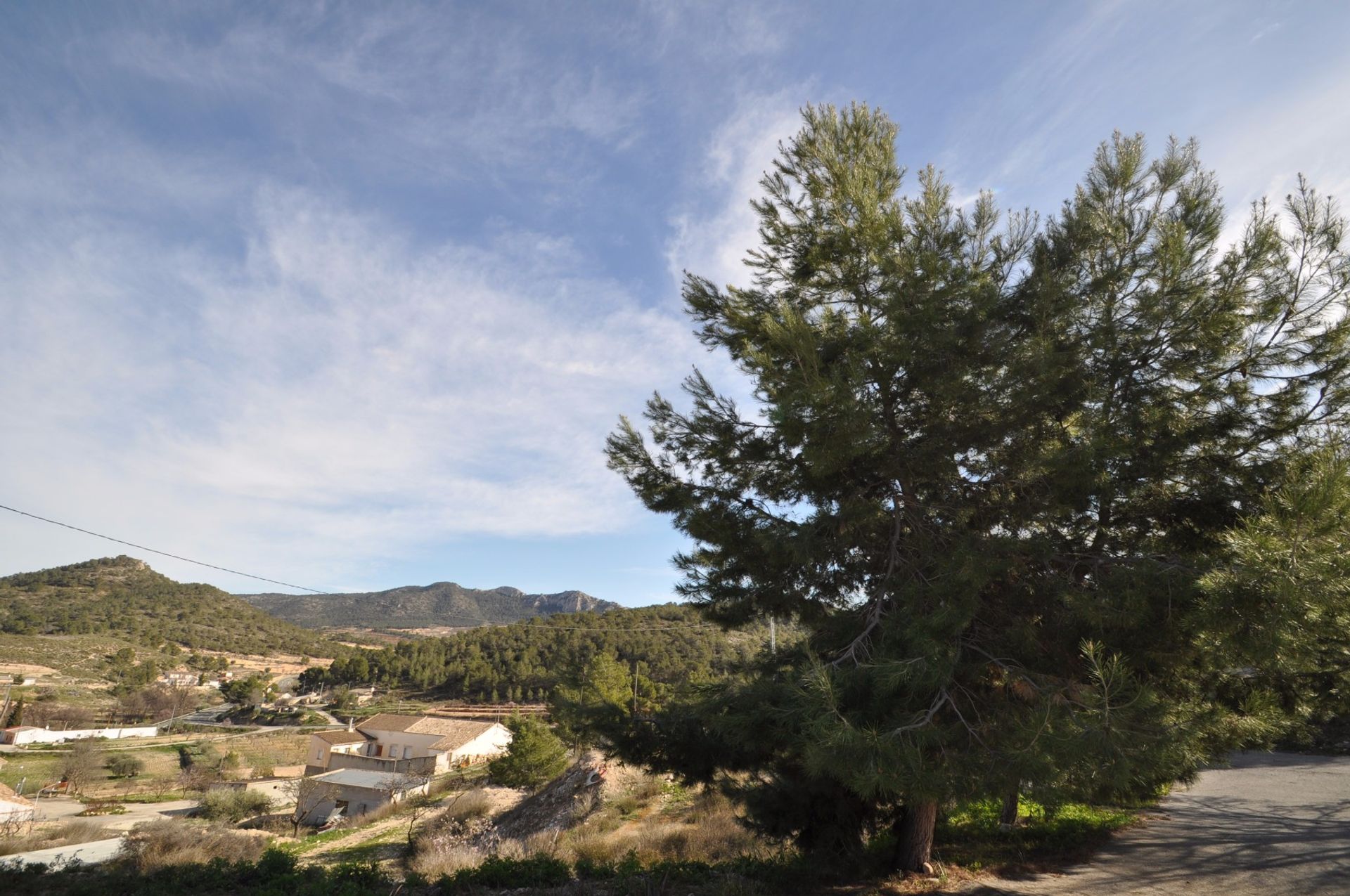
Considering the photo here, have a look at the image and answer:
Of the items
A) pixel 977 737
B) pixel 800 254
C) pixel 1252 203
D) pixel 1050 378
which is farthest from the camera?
pixel 800 254

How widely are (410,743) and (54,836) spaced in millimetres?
32279

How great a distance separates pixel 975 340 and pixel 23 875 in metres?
12.5

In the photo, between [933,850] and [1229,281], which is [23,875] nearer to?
[933,850]

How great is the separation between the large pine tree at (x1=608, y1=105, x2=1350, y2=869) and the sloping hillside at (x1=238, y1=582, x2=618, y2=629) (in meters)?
156

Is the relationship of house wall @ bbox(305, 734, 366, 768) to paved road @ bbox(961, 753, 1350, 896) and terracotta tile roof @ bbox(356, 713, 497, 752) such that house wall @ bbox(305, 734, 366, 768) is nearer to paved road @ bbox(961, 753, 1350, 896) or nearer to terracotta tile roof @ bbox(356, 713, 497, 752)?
terracotta tile roof @ bbox(356, 713, 497, 752)

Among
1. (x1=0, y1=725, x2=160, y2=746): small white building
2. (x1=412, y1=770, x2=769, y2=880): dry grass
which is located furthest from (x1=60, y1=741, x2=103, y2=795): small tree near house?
(x1=412, y1=770, x2=769, y2=880): dry grass

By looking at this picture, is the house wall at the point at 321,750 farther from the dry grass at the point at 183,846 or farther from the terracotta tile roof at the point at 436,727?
the dry grass at the point at 183,846

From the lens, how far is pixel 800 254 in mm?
8016

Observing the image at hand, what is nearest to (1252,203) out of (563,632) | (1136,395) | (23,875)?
(1136,395)

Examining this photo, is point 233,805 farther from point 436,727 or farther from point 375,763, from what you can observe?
point 436,727

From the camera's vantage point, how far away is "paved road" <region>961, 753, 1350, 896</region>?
6.66 m

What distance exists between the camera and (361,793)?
32.9m

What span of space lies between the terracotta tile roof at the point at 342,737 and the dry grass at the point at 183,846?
3307cm

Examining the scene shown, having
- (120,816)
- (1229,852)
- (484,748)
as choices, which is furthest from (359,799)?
(1229,852)
